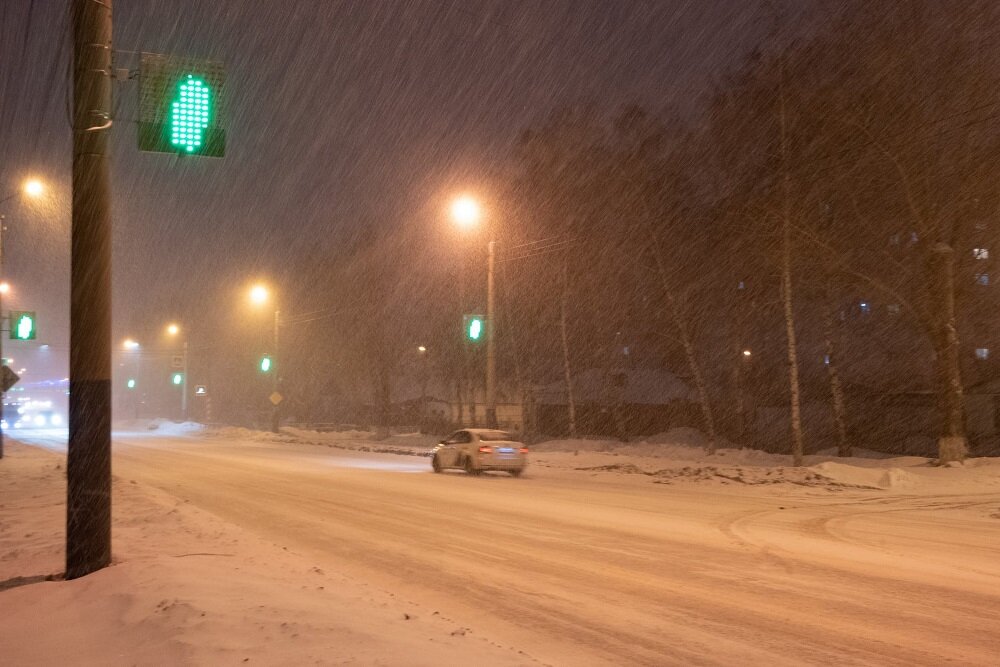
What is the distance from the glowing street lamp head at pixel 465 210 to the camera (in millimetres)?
30547

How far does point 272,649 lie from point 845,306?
45.7 metres

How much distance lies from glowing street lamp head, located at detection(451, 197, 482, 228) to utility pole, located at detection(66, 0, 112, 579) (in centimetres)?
2168

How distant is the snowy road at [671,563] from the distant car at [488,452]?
411 cm

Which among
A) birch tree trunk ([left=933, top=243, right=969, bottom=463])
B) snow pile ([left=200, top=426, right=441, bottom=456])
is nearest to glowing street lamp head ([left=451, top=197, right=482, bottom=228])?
snow pile ([left=200, top=426, right=441, bottom=456])

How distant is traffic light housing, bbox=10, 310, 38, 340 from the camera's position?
33.8 metres

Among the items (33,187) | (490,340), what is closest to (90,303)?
(33,187)

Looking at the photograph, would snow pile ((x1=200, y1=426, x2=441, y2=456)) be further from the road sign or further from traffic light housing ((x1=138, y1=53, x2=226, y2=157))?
traffic light housing ((x1=138, y1=53, x2=226, y2=157))

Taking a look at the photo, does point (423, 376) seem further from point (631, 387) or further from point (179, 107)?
point (179, 107)

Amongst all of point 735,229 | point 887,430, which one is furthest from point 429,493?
point 887,430

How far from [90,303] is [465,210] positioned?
73.3 feet

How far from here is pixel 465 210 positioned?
30594 millimetres

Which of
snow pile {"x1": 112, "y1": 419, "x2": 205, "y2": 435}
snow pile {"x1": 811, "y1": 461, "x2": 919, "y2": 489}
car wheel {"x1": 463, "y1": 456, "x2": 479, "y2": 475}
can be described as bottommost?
snow pile {"x1": 811, "y1": 461, "x2": 919, "y2": 489}

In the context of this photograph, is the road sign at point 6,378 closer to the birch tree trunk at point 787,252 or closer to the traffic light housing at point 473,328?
the traffic light housing at point 473,328

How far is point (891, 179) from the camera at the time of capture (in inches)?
1078
